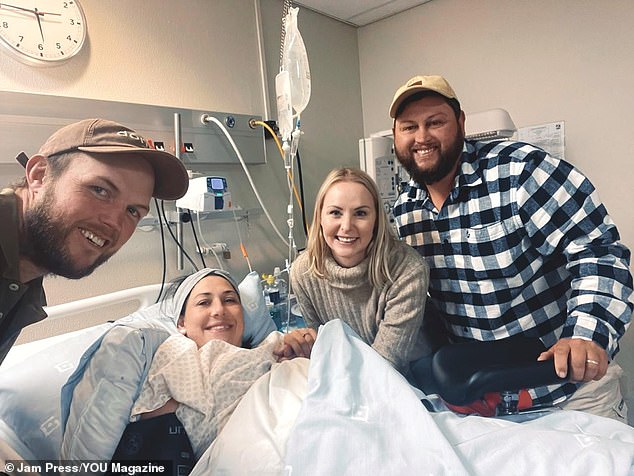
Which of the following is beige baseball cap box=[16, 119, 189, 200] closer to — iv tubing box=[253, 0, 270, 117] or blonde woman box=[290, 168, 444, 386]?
blonde woman box=[290, 168, 444, 386]

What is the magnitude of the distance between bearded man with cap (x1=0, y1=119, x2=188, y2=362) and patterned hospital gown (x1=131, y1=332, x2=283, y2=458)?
0.43 meters

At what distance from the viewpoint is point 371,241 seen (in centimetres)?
131

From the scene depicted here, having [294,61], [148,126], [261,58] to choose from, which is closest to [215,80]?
[261,58]

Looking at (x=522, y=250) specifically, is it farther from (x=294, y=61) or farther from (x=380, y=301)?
(x=294, y=61)

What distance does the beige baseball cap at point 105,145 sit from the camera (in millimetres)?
558

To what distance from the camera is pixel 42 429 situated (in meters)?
0.89

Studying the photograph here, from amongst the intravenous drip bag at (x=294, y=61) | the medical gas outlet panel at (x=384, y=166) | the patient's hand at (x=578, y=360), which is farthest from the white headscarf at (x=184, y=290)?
the medical gas outlet panel at (x=384, y=166)

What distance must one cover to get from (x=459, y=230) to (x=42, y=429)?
1.20 metres

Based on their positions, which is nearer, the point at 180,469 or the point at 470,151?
the point at 180,469

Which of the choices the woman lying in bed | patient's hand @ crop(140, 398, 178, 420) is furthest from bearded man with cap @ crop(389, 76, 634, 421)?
patient's hand @ crop(140, 398, 178, 420)

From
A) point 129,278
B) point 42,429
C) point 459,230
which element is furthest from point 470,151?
point 42,429

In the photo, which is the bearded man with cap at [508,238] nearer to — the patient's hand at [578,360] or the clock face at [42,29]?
the patient's hand at [578,360]

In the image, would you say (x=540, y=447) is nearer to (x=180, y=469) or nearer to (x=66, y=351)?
(x=180, y=469)

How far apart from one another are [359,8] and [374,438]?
2.42m
